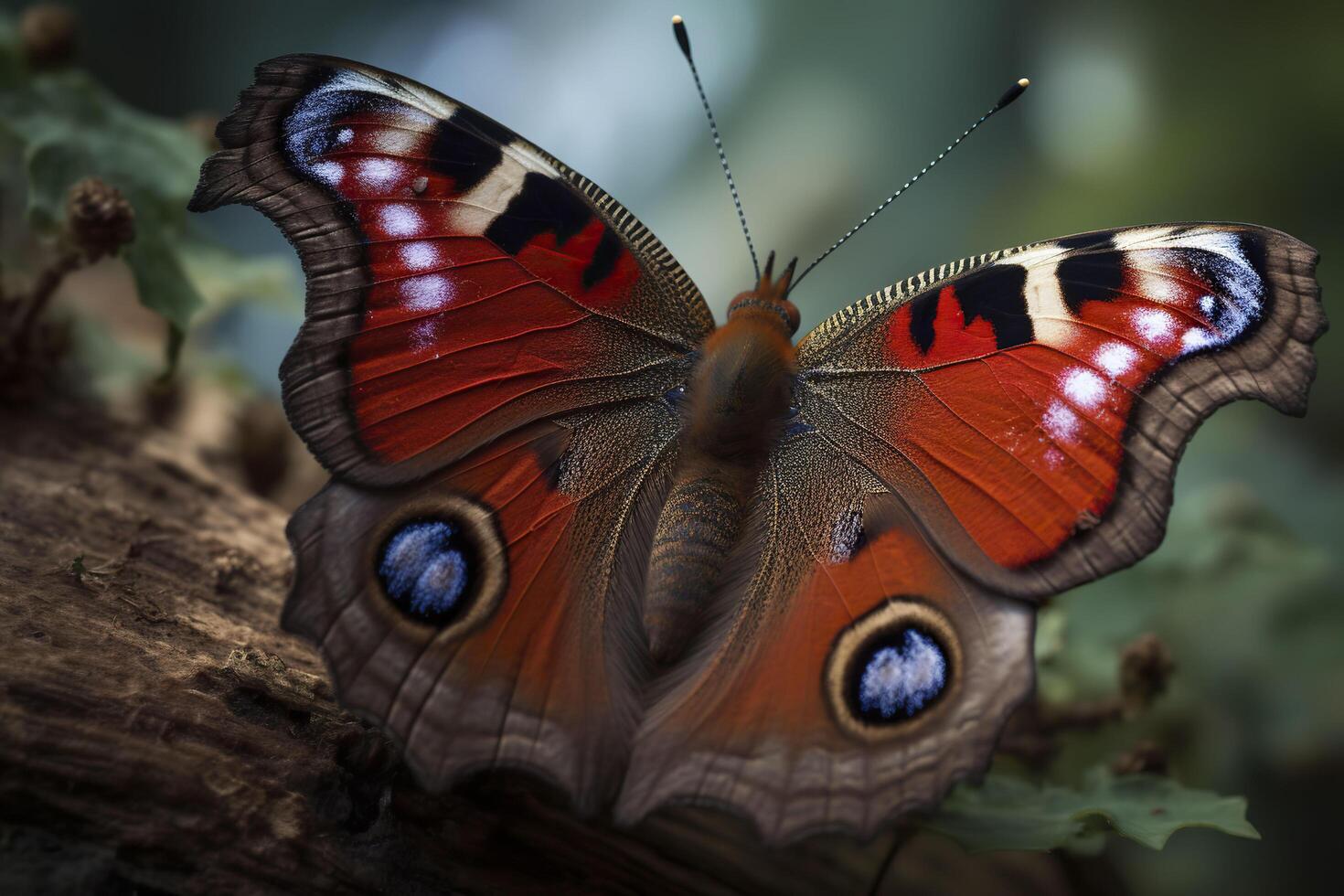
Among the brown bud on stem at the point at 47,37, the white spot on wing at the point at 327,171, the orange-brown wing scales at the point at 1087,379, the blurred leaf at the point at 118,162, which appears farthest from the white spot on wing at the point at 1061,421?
the brown bud on stem at the point at 47,37

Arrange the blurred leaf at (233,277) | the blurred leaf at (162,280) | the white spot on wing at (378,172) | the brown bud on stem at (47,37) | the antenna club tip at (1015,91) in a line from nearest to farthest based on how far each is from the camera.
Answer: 1. the white spot on wing at (378,172)
2. the antenna club tip at (1015,91)
3. the blurred leaf at (162,280)
4. the brown bud on stem at (47,37)
5. the blurred leaf at (233,277)

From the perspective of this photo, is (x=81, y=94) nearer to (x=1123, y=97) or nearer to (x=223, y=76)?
(x=1123, y=97)

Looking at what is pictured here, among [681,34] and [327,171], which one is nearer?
[327,171]

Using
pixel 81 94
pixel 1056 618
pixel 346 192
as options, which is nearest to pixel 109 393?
pixel 81 94

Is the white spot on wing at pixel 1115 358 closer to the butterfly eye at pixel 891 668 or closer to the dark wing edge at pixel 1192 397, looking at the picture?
the dark wing edge at pixel 1192 397

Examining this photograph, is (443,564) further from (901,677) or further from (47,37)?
(47,37)

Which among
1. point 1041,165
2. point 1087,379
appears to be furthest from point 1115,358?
point 1041,165
